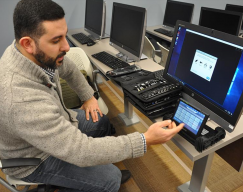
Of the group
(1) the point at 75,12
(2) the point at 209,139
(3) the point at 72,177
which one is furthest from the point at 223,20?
(3) the point at 72,177

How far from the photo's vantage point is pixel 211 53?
38.5 inches

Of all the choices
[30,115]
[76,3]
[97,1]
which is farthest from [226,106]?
[76,3]

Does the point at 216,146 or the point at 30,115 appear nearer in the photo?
the point at 30,115

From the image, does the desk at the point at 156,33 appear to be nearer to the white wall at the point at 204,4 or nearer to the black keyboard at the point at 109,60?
the white wall at the point at 204,4

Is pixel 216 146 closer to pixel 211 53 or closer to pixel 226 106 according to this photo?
pixel 226 106

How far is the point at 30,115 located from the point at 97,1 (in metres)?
2.11

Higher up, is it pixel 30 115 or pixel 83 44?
pixel 30 115

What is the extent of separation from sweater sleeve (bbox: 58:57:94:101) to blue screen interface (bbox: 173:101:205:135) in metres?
0.79

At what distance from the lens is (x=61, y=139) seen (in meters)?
0.84

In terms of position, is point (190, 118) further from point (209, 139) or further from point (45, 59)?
Answer: point (45, 59)

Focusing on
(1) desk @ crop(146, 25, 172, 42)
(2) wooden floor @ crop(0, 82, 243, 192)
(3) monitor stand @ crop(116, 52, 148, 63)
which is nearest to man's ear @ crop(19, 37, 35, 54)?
(3) monitor stand @ crop(116, 52, 148, 63)

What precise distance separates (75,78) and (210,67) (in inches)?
37.6

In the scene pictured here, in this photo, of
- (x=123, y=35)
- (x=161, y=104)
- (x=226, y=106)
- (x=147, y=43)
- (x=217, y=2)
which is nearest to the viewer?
(x=226, y=106)

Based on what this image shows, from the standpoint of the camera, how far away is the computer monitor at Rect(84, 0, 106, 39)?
240 cm
